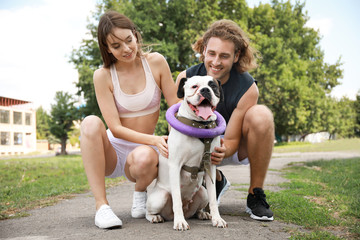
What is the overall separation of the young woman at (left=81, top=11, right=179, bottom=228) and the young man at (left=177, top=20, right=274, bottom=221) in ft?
1.89

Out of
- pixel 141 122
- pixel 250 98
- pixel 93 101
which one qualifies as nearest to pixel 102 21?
pixel 141 122

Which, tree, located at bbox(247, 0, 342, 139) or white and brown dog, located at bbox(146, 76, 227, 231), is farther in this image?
tree, located at bbox(247, 0, 342, 139)

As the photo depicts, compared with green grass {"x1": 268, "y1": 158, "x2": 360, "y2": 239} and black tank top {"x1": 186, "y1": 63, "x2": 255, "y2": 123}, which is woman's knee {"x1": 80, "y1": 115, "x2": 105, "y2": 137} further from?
green grass {"x1": 268, "y1": 158, "x2": 360, "y2": 239}

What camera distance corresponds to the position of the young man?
3529 mm

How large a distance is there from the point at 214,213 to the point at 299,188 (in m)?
3.26

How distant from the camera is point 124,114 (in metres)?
3.66

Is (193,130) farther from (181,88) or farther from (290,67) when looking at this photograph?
(290,67)

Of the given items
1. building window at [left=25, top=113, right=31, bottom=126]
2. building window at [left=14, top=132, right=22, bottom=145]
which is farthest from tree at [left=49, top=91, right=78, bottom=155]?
building window at [left=25, top=113, right=31, bottom=126]

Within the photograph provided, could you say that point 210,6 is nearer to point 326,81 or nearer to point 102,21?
point 326,81

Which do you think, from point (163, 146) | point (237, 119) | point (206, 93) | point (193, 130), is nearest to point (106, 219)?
point (163, 146)

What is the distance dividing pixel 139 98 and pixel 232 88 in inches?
42.0

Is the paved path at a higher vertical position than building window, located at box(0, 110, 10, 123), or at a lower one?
lower

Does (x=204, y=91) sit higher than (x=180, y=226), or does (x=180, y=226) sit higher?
(x=204, y=91)

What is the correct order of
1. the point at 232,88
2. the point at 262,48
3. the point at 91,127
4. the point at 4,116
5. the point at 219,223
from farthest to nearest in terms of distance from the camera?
the point at 4,116 → the point at 262,48 → the point at 232,88 → the point at 91,127 → the point at 219,223
